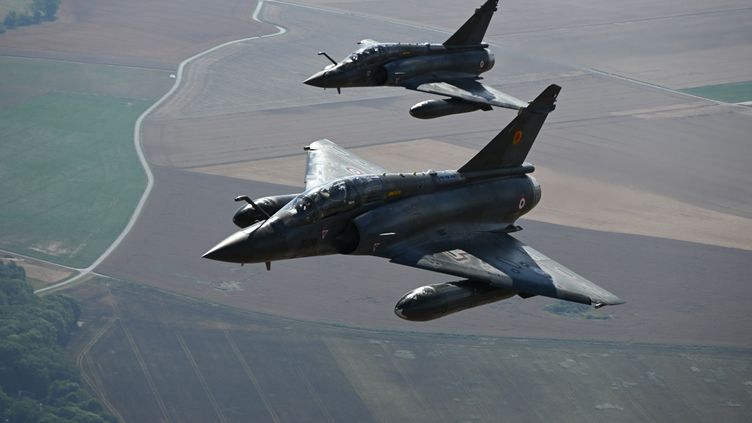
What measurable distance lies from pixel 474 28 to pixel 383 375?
3219 cm

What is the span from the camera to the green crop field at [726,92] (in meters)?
144

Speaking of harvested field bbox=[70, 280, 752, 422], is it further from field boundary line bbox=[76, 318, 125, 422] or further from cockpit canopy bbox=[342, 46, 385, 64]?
cockpit canopy bbox=[342, 46, 385, 64]

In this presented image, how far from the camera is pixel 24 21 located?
566 feet

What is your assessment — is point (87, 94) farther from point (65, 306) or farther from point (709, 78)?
point (709, 78)

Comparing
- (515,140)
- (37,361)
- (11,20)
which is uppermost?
(515,140)

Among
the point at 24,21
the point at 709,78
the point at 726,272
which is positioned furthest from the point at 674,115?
the point at 24,21

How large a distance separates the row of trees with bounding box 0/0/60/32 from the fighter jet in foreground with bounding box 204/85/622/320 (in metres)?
134

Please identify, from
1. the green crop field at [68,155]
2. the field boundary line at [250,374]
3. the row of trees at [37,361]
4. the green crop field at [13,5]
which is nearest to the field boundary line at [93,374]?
the row of trees at [37,361]

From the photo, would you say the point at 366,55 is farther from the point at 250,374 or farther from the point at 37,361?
the point at 37,361

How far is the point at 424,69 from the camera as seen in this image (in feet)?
228

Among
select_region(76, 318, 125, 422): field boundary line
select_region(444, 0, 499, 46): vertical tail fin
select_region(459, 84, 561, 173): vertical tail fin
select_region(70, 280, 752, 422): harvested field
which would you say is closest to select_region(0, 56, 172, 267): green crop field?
select_region(76, 318, 125, 422): field boundary line

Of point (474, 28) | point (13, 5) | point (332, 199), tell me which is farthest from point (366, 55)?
point (13, 5)

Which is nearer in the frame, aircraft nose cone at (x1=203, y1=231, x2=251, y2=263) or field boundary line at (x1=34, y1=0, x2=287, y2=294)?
aircraft nose cone at (x1=203, y1=231, x2=251, y2=263)

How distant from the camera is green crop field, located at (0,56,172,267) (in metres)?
117
